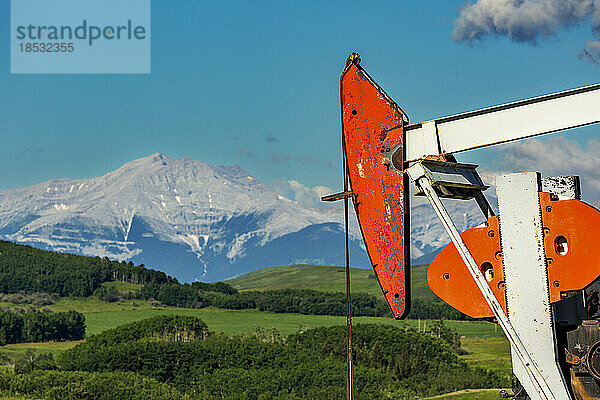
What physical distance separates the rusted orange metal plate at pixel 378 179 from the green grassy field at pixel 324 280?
8415 cm

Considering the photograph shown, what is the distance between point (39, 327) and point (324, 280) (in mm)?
91810

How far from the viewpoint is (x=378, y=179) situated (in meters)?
5.47

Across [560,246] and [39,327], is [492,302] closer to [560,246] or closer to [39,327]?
[560,246]

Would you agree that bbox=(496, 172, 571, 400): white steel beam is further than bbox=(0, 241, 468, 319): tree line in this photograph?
No

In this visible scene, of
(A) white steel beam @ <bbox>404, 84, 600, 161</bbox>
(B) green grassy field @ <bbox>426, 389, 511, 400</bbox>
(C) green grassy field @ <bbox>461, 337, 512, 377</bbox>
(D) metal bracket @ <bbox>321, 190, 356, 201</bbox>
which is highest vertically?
(A) white steel beam @ <bbox>404, 84, 600, 161</bbox>

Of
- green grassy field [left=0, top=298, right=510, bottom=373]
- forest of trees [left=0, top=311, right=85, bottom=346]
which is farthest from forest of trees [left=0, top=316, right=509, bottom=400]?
forest of trees [left=0, top=311, right=85, bottom=346]

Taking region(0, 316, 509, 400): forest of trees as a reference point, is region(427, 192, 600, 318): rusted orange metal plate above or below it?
above

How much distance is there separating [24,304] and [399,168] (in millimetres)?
73495

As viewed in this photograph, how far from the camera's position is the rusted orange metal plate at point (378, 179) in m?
5.29

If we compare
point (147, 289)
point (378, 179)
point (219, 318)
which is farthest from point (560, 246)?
point (147, 289)

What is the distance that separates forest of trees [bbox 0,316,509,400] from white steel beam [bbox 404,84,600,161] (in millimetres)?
25737

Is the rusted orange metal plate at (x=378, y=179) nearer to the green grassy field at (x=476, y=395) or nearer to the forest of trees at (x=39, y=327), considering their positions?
the green grassy field at (x=476, y=395)

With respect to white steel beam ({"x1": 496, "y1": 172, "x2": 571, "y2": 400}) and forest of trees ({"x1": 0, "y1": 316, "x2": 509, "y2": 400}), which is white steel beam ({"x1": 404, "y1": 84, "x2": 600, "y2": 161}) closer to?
white steel beam ({"x1": 496, "y1": 172, "x2": 571, "y2": 400})

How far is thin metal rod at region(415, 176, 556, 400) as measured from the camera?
467 cm
